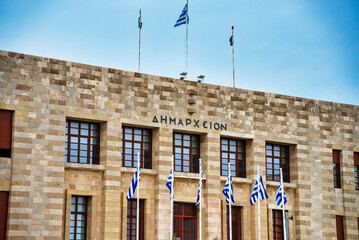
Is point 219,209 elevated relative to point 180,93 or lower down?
lower down

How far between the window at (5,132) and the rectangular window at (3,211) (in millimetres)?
2092

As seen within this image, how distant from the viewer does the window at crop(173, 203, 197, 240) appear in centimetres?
3872

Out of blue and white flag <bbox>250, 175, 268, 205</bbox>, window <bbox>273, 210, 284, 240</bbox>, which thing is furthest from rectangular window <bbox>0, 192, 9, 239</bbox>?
window <bbox>273, 210, 284, 240</bbox>

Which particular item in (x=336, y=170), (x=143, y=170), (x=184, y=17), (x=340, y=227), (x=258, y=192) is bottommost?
(x=340, y=227)

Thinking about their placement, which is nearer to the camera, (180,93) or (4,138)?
(4,138)

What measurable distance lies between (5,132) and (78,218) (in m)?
6.06

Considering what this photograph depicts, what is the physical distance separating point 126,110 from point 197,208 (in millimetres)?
7165

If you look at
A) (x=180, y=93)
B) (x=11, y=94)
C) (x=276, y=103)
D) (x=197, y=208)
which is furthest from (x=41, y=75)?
(x=276, y=103)

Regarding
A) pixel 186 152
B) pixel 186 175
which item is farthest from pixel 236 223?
pixel 186 152

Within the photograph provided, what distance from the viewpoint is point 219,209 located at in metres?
39.5

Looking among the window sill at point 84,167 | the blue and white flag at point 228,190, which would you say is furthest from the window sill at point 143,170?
the blue and white flag at point 228,190

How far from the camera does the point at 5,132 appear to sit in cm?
3431

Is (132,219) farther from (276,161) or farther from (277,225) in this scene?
(276,161)

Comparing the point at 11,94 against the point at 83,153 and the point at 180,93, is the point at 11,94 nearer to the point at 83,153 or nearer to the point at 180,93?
the point at 83,153
